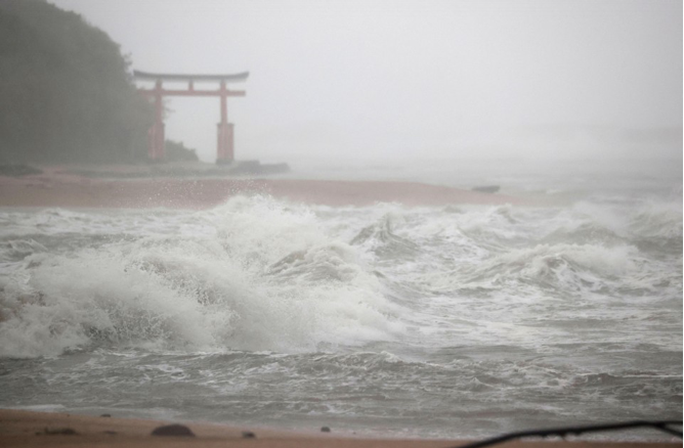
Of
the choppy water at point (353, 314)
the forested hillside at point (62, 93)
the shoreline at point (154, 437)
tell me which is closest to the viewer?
the shoreline at point (154, 437)

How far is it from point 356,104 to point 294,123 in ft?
0.96

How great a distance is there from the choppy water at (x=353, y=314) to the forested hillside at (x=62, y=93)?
250 millimetres

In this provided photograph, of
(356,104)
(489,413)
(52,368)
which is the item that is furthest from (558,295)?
(52,368)

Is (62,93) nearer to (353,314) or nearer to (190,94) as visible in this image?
(190,94)

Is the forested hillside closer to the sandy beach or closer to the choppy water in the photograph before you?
the sandy beach

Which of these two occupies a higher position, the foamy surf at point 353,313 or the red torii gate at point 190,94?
the red torii gate at point 190,94

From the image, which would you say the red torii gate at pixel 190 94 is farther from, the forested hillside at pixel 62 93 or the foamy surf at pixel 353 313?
the foamy surf at pixel 353 313

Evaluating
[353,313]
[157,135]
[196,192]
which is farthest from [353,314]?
[157,135]

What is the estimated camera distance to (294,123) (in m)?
2.93

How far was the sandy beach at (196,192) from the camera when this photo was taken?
8.09 feet

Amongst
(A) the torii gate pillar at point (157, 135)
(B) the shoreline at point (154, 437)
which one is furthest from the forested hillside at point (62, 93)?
(B) the shoreline at point (154, 437)

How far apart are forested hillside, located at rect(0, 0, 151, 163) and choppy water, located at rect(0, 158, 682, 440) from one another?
25 cm

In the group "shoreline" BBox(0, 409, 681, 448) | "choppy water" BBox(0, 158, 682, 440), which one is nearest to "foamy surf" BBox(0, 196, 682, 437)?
"choppy water" BBox(0, 158, 682, 440)

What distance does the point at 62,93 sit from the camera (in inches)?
96.6
